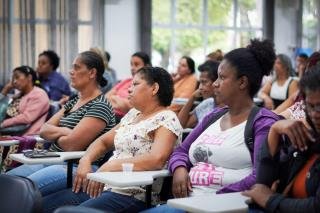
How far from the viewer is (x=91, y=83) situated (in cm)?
347

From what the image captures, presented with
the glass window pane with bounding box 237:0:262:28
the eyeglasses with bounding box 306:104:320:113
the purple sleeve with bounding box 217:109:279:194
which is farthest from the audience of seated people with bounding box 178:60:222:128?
the glass window pane with bounding box 237:0:262:28

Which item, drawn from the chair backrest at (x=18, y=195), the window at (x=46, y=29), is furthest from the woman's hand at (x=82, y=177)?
the window at (x=46, y=29)

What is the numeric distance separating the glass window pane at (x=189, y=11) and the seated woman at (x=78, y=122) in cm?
584

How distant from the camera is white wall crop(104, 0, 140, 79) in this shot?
28.1 feet

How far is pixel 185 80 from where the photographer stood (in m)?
6.10

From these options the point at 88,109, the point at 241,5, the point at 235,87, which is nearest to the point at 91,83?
the point at 88,109

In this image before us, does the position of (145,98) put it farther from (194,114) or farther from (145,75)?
(194,114)

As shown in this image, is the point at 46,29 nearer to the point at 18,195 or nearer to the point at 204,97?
the point at 204,97

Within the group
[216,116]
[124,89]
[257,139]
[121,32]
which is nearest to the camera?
[257,139]

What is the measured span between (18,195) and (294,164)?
0.96 m

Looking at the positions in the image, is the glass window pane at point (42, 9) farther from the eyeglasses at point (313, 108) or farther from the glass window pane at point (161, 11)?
the eyeglasses at point (313, 108)

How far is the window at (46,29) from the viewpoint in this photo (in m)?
7.54

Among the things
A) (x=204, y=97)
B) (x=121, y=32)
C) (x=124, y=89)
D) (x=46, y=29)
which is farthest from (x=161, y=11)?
(x=204, y=97)

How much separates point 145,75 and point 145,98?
121 millimetres
